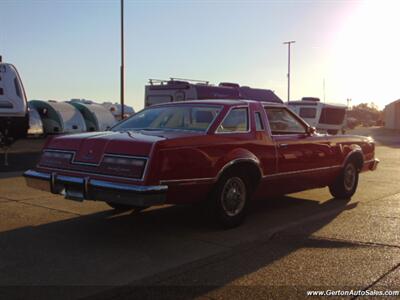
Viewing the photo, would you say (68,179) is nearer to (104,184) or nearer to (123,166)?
(104,184)

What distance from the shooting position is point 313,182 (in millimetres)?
8234

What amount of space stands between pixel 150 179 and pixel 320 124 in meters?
21.0

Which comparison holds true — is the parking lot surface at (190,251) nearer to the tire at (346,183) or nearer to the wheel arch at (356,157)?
the tire at (346,183)

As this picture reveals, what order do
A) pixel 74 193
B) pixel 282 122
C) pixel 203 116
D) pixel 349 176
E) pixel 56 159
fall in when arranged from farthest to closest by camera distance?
pixel 349 176 < pixel 282 122 < pixel 203 116 < pixel 56 159 < pixel 74 193

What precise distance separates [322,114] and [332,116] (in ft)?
2.44

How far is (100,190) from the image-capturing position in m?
5.88

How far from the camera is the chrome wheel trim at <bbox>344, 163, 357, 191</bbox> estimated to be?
30.1 ft

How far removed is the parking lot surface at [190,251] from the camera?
15.4ft

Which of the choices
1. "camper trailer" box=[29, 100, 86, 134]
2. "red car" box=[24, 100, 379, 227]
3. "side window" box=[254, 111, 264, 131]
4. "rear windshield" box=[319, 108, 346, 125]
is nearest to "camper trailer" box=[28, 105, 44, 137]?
"camper trailer" box=[29, 100, 86, 134]

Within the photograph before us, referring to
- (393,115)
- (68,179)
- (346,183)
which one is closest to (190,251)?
(68,179)

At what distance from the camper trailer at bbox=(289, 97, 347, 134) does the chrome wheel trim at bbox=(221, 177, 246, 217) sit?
1889 centimetres

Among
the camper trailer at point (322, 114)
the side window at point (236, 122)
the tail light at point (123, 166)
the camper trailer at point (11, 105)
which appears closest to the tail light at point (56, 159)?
the tail light at point (123, 166)

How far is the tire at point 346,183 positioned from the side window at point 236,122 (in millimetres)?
2561

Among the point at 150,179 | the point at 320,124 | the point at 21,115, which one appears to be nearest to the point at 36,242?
the point at 150,179
